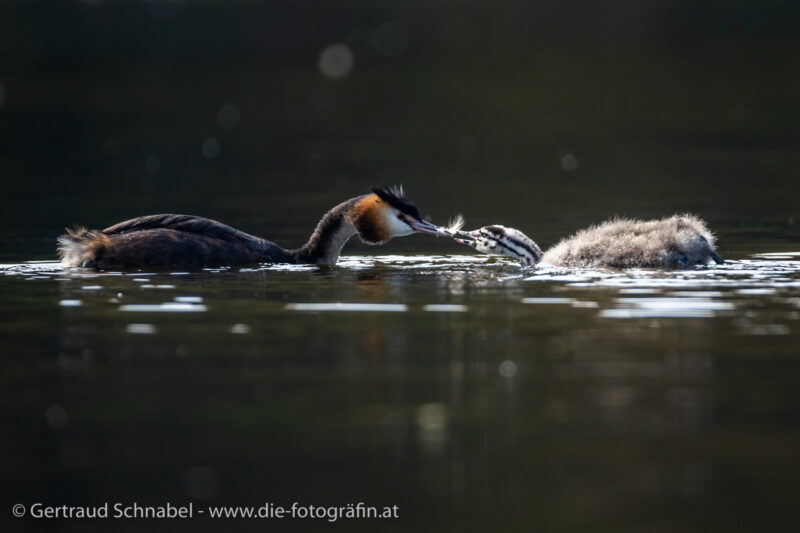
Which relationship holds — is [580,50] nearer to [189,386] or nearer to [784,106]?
[784,106]

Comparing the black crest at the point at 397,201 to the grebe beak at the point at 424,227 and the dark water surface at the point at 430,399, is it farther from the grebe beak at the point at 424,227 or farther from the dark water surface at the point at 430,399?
the dark water surface at the point at 430,399

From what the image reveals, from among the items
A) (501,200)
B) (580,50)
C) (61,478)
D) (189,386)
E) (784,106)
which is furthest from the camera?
(580,50)

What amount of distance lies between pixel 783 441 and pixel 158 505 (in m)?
2.73

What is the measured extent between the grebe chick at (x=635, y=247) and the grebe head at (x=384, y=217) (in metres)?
0.97

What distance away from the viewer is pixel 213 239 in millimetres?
13266

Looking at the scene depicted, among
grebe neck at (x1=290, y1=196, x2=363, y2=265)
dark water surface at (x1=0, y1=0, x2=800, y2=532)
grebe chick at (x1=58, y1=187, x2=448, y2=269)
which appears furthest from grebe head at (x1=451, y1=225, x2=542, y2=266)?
grebe neck at (x1=290, y1=196, x2=363, y2=265)

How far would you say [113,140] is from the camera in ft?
103

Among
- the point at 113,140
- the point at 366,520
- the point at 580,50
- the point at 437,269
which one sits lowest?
the point at 366,520

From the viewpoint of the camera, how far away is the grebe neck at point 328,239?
45.3ft

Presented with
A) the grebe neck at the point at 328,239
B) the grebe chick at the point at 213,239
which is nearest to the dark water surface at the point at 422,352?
the grebe neck at the point at 328,239

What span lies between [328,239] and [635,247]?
2973 mm

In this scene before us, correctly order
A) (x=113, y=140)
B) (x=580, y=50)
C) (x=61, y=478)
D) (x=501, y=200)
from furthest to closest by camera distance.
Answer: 1. (x=580, y=50)
2. (x=113, y=140)
3. (x=501, y=200)
4. (x=61, y=478)

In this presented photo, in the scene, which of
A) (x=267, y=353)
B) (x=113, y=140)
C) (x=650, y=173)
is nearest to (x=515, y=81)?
(x=113, y=140)

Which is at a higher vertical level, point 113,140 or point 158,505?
point 113,140
